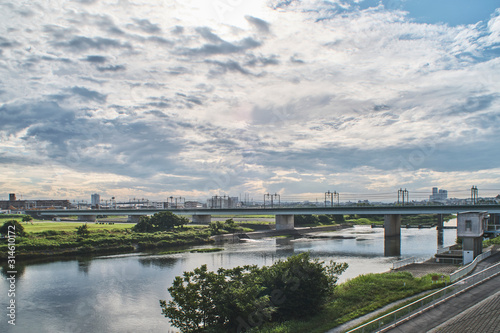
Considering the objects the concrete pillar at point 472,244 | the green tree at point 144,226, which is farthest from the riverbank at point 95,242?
the concrete pillar at point 472,244

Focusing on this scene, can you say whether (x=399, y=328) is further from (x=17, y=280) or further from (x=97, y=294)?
(x=17, y=280)

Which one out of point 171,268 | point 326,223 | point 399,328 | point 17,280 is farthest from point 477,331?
point 326,223

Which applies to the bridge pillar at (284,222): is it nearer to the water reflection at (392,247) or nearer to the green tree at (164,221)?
the water reflection at (392,247)

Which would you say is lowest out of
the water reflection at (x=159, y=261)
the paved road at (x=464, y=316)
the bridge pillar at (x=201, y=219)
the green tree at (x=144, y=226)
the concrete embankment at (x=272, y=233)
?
the concrete embankment at (x=272, y=233)

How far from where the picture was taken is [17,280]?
36469 mm

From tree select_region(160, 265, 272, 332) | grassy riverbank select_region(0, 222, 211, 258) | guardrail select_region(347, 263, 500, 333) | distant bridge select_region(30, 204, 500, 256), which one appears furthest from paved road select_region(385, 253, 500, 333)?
grassy riverbank select_region(0, 222, 211, 258)

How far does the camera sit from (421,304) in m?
19.4

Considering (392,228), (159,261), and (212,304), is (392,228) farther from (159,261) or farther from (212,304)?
(212,304)

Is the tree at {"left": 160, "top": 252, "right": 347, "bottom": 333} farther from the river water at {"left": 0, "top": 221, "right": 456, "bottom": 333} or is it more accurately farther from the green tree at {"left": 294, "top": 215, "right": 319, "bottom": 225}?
the green tree at {"left": 294, "top": 215, "right": 319, "bottom": 225}

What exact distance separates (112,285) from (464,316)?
28761 mm

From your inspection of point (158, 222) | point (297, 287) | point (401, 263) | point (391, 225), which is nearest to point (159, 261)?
point (401, 263)

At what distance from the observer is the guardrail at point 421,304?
55.3 feet

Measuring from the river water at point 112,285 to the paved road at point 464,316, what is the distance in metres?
14.1

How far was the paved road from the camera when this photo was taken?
625 inches
